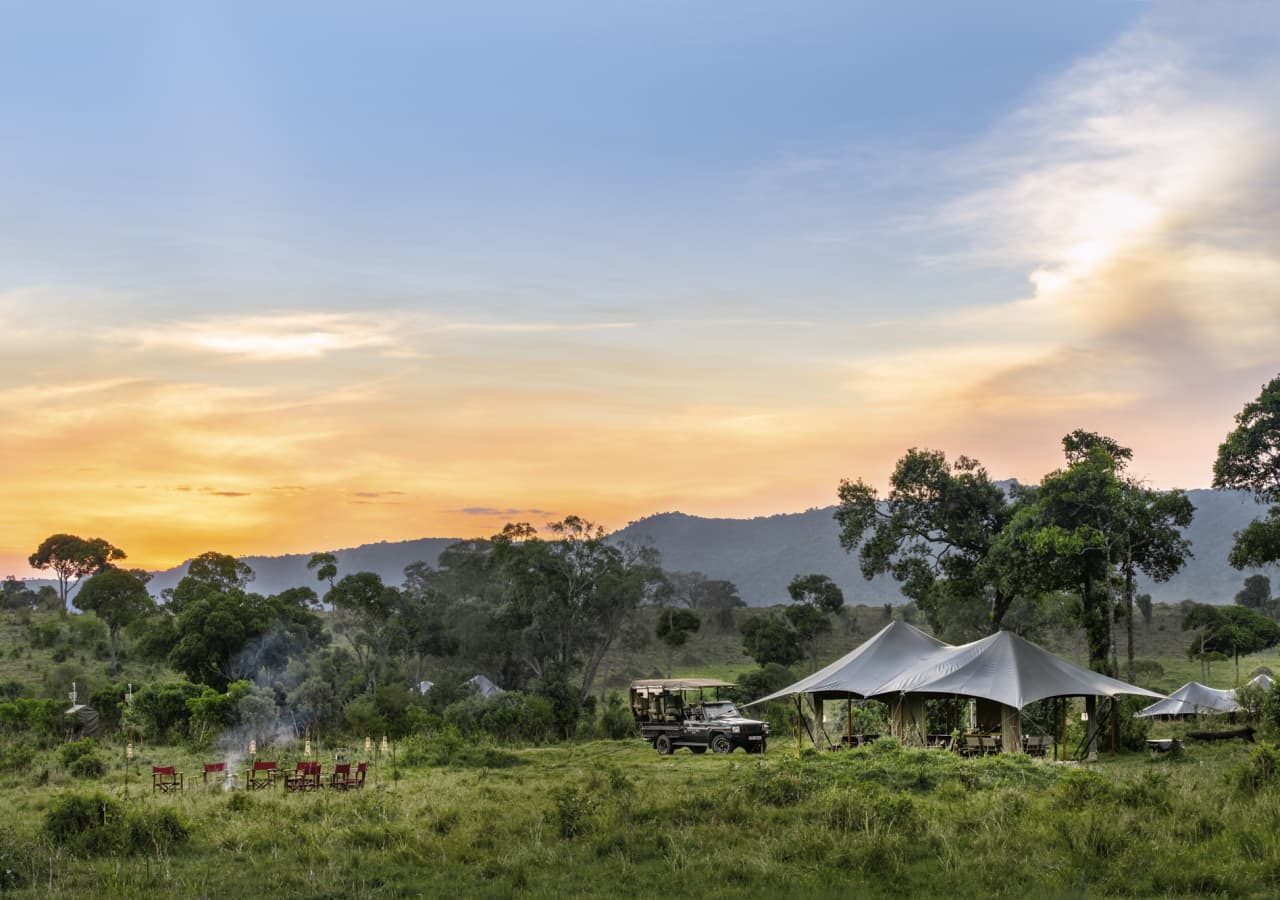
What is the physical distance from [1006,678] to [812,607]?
4256 cm

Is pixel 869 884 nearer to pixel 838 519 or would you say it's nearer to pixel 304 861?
pixel 304 861

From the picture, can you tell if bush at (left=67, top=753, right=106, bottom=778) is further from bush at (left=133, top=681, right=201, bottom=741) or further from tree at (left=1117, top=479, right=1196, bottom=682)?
tree at (left=1117, top=479, right=1196, bottom=682)

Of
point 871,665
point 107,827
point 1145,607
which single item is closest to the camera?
point 107,827

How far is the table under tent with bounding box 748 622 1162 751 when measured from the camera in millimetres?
27000

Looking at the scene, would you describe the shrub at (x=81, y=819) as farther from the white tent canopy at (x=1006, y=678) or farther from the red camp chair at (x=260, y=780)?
the white tent canopy at (x=1006, y=678)

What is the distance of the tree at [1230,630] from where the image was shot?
6025cm

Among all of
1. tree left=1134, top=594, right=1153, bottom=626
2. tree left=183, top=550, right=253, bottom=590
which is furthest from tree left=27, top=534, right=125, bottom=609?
tree left=1134, top=594, right=1153, bottom=626

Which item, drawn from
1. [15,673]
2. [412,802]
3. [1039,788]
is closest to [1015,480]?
[1039,788]

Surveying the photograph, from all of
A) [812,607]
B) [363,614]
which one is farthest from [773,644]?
[363,614]

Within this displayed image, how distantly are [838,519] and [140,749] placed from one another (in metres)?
25.2

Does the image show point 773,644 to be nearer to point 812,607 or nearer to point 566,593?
point 812,607

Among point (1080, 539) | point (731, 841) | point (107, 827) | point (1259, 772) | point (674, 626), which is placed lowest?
point (731, 841)

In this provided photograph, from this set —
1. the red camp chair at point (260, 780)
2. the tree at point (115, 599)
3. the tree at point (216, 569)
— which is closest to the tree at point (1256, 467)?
the red camp chair at point (260, 780)

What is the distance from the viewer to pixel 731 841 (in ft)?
50.1
